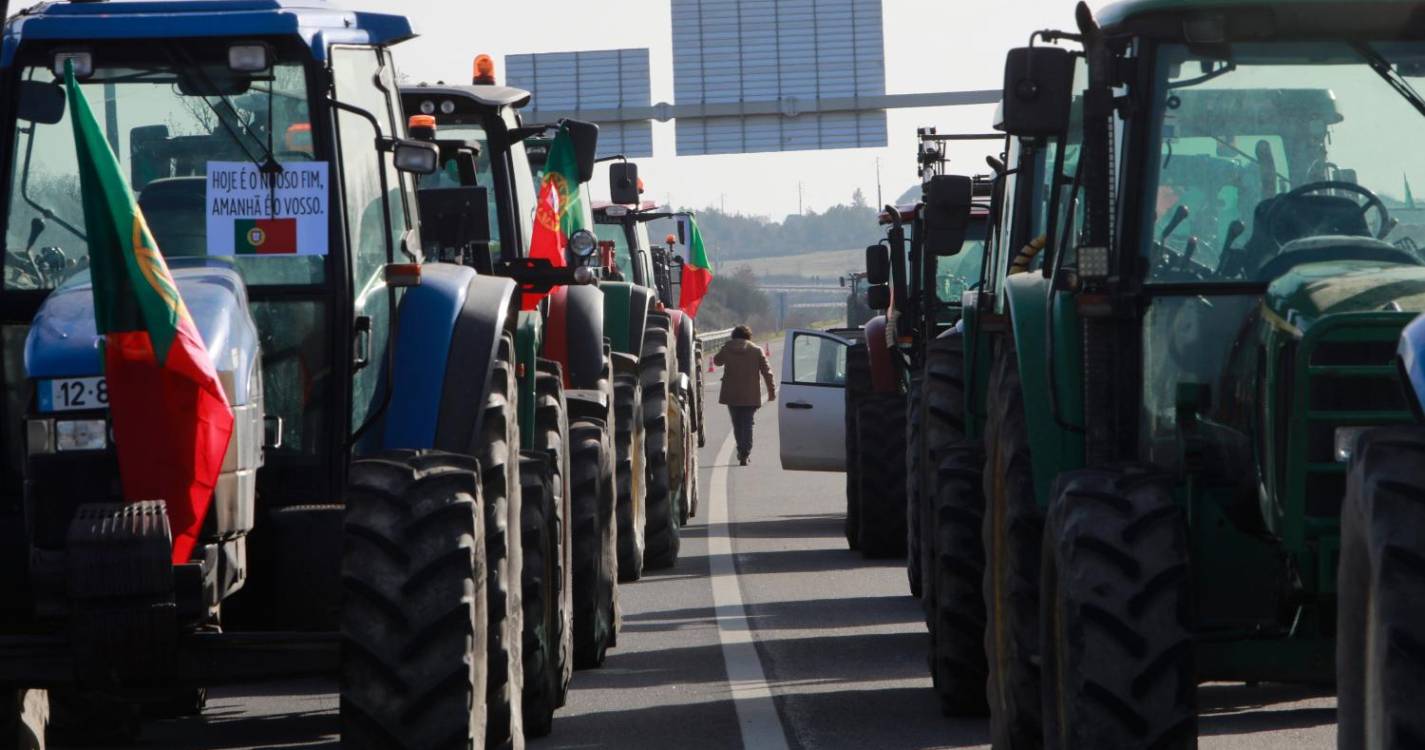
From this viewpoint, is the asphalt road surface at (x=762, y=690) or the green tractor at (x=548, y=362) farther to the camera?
the green tractor at (x=548, y=362)

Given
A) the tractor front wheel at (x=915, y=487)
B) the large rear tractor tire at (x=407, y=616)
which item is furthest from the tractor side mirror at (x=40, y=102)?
the tractor front wheel at (x=915, y=487)

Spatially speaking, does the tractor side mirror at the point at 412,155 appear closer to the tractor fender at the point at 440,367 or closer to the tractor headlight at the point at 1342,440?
the tractor fender at the point at 440,367

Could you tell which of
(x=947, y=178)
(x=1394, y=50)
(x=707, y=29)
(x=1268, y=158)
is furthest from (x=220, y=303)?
(x=707, y=29)

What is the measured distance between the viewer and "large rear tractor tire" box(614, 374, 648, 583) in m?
14.0

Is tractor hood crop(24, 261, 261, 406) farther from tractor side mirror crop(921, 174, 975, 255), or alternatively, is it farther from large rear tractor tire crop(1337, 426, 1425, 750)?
tractor side mirror crop(921, 174, 975, 255)

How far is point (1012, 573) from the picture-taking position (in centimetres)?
798

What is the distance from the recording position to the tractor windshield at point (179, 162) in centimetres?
749

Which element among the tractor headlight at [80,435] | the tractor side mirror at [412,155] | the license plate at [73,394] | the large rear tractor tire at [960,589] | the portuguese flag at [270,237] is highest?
the tractor side mirror at [412,155]

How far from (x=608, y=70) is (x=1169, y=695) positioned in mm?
35781

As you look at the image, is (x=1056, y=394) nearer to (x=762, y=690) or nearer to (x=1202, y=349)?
(x=1202, y=349)

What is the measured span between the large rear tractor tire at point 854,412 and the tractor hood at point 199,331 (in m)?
9.72

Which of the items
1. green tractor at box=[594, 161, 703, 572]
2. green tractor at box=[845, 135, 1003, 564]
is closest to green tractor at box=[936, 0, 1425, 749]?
green tractor at box=[594, 161, 703, 572]

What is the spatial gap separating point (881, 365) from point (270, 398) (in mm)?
9450

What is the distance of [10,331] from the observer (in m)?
7.54
